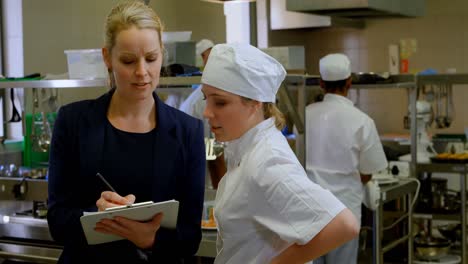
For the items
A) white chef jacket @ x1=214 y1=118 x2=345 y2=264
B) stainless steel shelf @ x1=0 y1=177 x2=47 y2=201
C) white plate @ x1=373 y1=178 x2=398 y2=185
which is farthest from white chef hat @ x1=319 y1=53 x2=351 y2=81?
white chef jacket @ x1=214 y1=118 x2=345 y2=264

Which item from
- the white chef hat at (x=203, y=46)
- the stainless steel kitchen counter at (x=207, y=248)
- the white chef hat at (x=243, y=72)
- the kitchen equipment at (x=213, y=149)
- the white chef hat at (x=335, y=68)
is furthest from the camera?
the white chef hat at (x=203, y=46)

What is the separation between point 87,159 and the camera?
1.60 meters

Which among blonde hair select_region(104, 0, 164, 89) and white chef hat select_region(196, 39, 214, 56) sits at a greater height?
white chef hat select_region(196, 39, 214, 56)

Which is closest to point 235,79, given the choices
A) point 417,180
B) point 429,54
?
point 417,180

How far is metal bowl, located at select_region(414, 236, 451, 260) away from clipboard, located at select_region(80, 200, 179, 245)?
9.86 feet

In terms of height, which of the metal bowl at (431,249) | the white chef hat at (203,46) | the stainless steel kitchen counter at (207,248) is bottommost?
the metal bowl at (431,249)

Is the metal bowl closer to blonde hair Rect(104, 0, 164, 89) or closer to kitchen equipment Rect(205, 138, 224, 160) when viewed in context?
kitchen equipment Rect(205, 138, 224, 160)

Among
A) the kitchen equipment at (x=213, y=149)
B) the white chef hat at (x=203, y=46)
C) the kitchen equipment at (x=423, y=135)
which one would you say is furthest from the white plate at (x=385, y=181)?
the white chef hat at (x=203, y=46)

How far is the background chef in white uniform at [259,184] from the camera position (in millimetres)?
1364

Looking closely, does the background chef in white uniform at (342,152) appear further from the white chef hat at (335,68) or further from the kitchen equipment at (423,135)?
the kitchen equipment at (423,135)

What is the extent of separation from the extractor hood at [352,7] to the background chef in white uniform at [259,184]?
3.44m

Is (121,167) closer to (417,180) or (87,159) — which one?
(87,159)

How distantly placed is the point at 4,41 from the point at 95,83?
1.70m

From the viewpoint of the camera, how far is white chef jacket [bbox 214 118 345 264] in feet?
4.47
